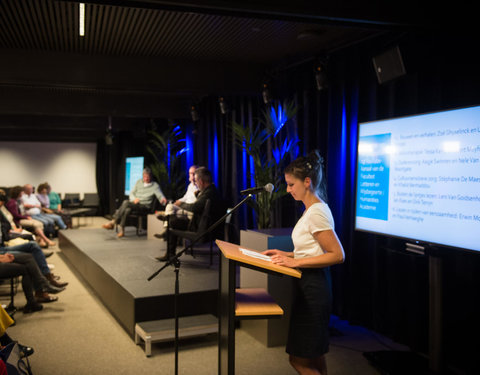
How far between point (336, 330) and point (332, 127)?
6.48 ft

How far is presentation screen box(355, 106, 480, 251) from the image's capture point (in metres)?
2.59

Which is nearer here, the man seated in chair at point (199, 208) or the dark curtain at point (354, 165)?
the dark curtain at point (354, 165)

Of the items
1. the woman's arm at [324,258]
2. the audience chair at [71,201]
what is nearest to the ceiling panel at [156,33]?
the woman's arm at [324,258]

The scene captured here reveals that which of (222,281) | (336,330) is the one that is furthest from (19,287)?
(222,281)

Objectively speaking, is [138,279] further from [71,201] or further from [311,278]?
[71,201]

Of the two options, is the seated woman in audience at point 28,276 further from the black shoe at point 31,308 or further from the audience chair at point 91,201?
the audience chair at point 91,201

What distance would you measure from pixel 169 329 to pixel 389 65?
9.19ft

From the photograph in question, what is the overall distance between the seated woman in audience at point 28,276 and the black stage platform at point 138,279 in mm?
612

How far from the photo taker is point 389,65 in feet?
11.6

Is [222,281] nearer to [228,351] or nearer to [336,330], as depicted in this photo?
[228,351]

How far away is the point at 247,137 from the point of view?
173 inches

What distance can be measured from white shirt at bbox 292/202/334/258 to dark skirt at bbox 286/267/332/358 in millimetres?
105

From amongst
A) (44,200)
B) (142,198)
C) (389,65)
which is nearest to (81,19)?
(389,65)

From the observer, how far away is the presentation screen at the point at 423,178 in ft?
8.49
